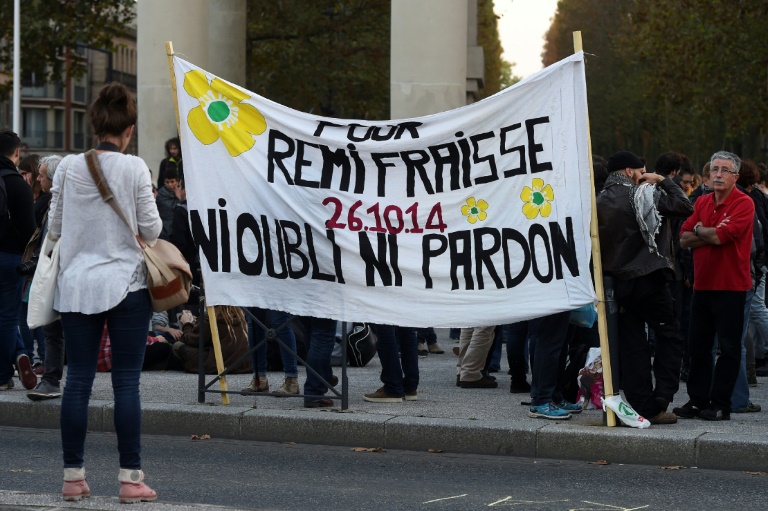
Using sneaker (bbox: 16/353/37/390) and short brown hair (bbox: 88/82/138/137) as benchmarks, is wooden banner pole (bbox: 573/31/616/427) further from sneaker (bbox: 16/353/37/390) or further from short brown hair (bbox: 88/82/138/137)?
sneaker (bbox: 16/353/37/390)

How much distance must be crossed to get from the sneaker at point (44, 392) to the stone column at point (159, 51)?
1061 cm

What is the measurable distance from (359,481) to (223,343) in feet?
14.0

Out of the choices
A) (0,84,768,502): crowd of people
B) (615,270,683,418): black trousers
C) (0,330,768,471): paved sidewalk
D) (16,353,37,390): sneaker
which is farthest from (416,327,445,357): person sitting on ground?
(615,270,683,418): black trousers

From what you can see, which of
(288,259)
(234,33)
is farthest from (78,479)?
(234,33)

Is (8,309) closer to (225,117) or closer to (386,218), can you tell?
(225,117)

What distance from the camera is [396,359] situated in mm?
9914

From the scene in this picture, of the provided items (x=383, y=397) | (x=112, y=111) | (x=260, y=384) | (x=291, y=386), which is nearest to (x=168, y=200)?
(x=260, y=384)

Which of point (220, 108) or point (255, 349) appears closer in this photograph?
point (220, 108)

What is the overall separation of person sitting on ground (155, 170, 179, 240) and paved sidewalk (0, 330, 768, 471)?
3823 mm

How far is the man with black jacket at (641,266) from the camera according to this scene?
871cm

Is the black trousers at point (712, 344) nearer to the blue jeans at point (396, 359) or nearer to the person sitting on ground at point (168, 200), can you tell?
the blue jeans at point (396, 359)

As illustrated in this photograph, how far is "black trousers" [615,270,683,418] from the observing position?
880 cm

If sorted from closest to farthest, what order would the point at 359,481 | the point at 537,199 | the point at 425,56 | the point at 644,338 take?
the point at 359,481 < the point at 537,199 < the point at 644,338 < the point at 425,56

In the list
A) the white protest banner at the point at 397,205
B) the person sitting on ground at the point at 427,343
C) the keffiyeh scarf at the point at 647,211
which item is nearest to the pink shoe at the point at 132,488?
the white protest banner at the point at 397,205
